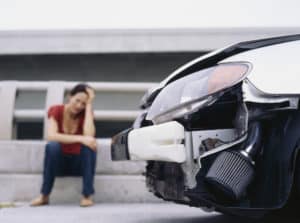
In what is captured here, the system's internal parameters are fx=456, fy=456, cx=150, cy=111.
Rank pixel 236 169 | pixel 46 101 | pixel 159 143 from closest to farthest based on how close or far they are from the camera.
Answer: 1. pixel 236 169
2. pixel 159 143
3. pixel 46 101

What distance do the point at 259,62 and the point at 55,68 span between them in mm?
14933

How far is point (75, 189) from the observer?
4621 mm

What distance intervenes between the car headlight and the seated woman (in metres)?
2.04

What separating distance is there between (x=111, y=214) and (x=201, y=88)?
1.81 m

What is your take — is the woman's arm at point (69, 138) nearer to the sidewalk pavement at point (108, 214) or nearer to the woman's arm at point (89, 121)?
the woman's arm at point (89, 121)

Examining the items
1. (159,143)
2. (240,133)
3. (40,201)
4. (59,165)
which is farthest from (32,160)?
(240,133)

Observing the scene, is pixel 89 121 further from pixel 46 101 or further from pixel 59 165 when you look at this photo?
pixel 46 101

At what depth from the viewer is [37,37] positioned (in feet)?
49.0

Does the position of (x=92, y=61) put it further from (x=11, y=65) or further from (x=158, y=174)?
(x=158, y=174)

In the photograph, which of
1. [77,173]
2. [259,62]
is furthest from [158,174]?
[77,173]

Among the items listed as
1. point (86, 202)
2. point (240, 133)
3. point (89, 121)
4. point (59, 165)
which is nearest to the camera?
point (240, 133)

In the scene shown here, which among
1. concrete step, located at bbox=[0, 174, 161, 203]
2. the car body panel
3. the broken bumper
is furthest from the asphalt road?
the car body panel

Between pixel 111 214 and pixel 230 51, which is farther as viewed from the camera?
pixel 111 214

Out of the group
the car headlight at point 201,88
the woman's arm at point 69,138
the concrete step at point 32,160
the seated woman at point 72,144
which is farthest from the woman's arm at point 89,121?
the car headlight at point 201,88
